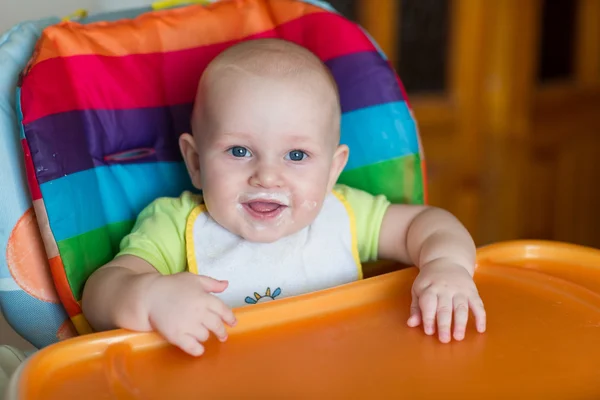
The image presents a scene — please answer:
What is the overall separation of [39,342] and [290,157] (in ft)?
1.25

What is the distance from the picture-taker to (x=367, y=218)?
3.46ft

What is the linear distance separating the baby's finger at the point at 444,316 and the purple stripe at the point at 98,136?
1.46 ft

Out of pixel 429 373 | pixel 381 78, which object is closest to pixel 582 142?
pixel 381 78

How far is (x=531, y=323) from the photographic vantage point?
0.82 metres

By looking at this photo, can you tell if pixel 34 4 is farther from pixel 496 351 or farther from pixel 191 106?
pixel 496 351

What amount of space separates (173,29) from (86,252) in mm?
357

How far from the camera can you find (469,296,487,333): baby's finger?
0.80 m

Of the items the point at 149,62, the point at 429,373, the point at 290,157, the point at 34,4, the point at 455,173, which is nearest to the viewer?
the point at 429,373

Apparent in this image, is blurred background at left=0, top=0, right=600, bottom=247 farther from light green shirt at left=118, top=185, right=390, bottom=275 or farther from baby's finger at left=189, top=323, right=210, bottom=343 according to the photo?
baby's finger at left=189, top=323, right=210, bottom=343

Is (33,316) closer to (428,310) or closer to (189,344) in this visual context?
(189,344)

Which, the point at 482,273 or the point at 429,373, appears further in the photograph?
the point at 482,273

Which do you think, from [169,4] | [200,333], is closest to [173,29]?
[169,4]

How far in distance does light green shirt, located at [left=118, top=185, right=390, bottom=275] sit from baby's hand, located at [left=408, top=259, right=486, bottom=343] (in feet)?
0.57

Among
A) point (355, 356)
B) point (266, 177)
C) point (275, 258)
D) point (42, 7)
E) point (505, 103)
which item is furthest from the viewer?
point (505, 103)
